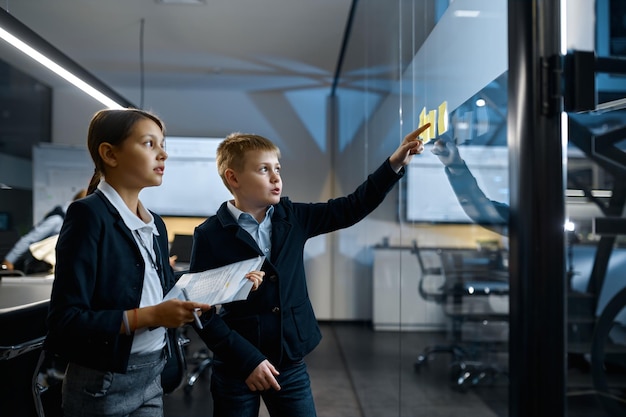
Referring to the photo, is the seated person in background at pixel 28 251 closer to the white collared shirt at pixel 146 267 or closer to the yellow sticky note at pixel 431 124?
the white collared shirt at pixel 146 267

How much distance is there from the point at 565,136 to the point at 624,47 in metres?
0.20

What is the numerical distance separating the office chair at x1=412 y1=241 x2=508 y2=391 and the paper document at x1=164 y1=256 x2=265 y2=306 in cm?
52

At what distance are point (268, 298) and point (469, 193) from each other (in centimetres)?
60

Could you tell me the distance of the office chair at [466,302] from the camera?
1153mm

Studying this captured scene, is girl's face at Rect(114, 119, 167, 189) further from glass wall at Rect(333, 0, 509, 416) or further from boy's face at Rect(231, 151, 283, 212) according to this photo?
glass wall at Rect(333, 0, 509, 416)

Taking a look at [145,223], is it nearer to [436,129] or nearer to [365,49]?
[436,129]

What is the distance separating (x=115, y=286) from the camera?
1.17 m

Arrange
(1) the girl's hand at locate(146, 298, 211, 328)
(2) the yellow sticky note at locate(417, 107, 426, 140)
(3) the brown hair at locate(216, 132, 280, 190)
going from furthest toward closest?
Answer: 1. (2) the yellow sticky note at locate(417, 107, 426, 140)
2. (3) the brown hair at locate(216, 132, 280, 190)
3. (1) the girl's hand at locate(146, 298, 211, 328)

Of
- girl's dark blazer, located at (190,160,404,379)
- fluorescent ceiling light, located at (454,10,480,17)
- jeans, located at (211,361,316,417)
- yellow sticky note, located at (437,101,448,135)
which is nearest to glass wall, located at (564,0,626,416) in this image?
fluorescent ceiling light, located at (454,10,480,17)

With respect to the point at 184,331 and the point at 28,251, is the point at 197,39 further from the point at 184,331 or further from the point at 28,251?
the point at 184,331

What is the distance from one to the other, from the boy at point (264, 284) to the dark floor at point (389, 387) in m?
0.40

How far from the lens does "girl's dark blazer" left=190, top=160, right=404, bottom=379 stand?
138 centimetres

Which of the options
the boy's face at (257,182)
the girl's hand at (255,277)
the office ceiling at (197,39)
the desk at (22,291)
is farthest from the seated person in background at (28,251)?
the girl's hand at (255,277)

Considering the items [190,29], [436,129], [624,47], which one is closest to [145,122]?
[436,129]
